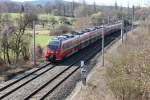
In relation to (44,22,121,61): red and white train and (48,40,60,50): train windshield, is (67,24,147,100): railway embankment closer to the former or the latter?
(44,22,121,61): red and white train

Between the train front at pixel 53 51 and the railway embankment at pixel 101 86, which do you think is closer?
the railway embankment at pixel 101 86

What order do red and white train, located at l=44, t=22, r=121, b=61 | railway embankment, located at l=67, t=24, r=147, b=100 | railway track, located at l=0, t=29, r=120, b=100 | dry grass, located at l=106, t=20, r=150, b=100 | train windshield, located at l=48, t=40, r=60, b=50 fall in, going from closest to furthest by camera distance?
dry grass, located at l=106, t=20, r=150, b=100, railway embankment, located at l=67, t=24, r=147, b=100, railway track, located at l=0, t=29, r=120, b=100, red and white train, located at l=44, t=22, r=121, b=61, train windshield, located at l=48, t=40, r=60, b=50

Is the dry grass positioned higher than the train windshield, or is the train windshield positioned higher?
the dry grass

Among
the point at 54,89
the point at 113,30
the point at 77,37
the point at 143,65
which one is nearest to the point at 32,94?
the point at 54,89

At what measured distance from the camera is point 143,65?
13.8 m

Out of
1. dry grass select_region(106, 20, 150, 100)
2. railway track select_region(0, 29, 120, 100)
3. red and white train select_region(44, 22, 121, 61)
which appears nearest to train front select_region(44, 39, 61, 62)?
red and white train select_region(44, 22, 121, 61)

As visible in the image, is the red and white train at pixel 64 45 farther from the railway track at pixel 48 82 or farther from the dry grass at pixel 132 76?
the dry grass at pixel 132 76

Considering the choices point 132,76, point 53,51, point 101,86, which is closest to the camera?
point 132,76

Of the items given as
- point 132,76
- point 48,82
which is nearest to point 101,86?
point 48,82

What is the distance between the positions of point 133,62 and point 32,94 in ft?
33.4

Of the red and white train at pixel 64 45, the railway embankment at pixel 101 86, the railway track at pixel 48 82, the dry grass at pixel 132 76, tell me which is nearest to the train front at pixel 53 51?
the red and white train at pixel 64 45

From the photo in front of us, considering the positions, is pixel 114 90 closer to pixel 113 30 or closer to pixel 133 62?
pixel 133 62

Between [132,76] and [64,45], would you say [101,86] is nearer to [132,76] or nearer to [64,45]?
[132,76]

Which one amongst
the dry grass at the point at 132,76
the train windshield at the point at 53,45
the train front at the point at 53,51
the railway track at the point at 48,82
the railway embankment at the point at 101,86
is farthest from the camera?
the train windshield at the point at 53,45
